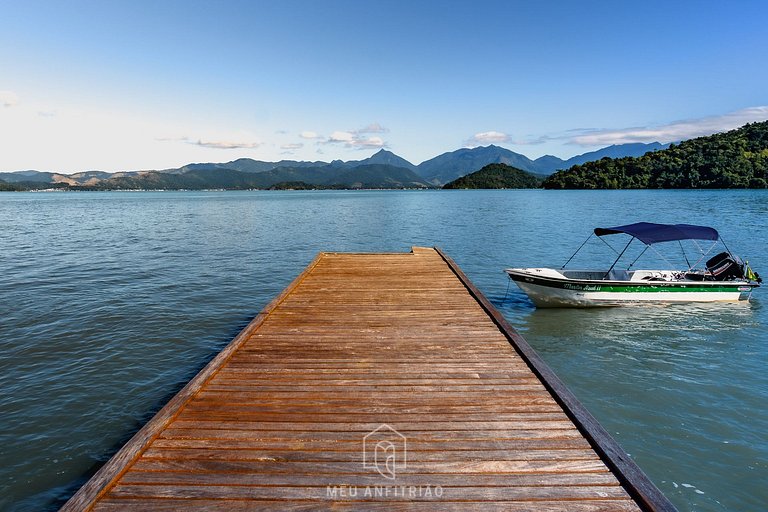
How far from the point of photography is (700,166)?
132250 millimetres

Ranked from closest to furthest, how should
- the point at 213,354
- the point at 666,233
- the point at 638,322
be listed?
1. the point at 213,354
2. the point at 638,322
3. the point at 666,233

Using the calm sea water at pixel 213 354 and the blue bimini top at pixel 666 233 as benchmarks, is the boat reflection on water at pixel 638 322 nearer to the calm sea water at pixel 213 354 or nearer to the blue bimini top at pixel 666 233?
the calm sea water at pixel 213 354

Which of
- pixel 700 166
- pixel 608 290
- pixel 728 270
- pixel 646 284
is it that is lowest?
pixel 608 290

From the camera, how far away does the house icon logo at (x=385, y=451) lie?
4309 mm

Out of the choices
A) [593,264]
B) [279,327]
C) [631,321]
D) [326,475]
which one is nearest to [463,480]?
[326,475]

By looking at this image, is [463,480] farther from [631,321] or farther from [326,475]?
[631,321]

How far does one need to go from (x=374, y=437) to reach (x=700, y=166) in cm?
16735

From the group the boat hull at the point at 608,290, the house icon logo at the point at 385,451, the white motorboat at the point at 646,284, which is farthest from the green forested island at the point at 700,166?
the house icon logo at the point at 385,451

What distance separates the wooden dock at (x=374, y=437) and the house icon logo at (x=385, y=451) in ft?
0.05

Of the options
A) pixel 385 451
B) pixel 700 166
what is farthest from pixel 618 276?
pixel 700 166

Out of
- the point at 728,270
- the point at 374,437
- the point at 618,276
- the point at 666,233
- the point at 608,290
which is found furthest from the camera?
the point at 728,270

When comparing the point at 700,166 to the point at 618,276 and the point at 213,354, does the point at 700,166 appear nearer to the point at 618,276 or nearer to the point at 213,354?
the point at 618,276

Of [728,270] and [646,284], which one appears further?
[728,270]

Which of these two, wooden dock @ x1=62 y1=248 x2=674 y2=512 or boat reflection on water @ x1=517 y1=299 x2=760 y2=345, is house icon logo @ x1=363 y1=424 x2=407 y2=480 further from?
boat reflection on water @ x1=517 y1=299 x2=760 y2=345
